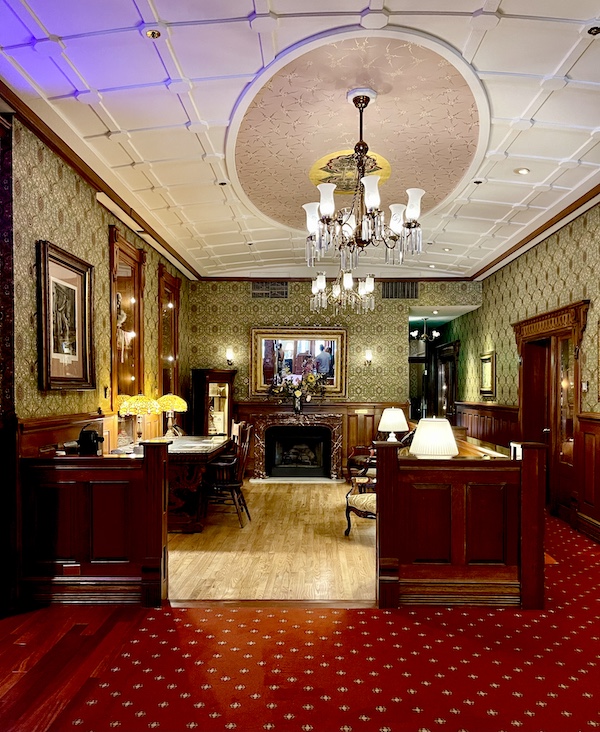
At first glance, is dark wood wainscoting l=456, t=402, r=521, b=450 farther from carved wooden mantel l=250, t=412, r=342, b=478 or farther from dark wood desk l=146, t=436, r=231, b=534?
dark wood desk l=146, t=436, r=231, b=534

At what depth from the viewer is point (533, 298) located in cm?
784

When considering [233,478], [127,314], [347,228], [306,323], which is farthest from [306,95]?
[306,323]

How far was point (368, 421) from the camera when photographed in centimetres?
1029

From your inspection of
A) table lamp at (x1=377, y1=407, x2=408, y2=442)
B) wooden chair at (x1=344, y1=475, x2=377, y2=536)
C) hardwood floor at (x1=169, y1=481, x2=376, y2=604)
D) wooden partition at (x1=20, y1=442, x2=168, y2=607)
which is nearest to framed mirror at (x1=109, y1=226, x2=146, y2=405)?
hardwood floor at (x1=169, y1=481, x2=376, y2=604)

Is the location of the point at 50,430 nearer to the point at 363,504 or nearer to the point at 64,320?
the point at 64,320

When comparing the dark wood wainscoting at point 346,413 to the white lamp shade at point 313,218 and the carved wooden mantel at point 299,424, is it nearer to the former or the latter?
the carved wooden mantel at point 299,424

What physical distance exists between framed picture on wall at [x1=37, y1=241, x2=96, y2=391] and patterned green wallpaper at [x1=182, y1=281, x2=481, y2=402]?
196 inches

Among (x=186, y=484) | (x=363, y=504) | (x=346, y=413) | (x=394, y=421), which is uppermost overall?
(x=394, y=421)

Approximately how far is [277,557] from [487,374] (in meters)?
6.30

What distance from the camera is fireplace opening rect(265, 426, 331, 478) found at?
33.8 feet

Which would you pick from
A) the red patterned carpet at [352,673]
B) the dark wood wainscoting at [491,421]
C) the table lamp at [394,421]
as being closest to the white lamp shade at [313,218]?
the table lamp at [394,421]

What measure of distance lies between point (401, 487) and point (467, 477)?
0.49m

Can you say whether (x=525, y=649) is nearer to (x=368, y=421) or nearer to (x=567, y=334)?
(x=567, y=334)

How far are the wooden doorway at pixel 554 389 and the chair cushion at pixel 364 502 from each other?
2.62 metres
